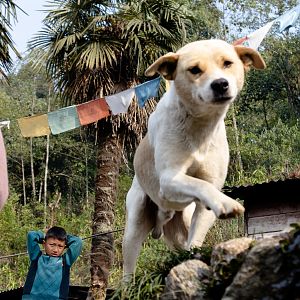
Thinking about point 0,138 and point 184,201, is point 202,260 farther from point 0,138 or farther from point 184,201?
point 0,138

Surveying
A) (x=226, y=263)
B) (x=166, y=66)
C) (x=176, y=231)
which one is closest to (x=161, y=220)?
(x=176, y=231)

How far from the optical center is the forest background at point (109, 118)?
15.7 m

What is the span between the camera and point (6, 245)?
27.2 m

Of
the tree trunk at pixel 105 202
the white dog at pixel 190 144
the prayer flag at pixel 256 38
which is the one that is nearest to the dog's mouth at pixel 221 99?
the white dog at pixel 190 144

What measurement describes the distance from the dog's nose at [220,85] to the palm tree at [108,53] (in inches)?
416

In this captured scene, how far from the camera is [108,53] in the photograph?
15.7 metres

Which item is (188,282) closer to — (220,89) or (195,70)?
(220,89)

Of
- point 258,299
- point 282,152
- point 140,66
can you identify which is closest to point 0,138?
point 258,299

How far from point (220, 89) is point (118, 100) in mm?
8263

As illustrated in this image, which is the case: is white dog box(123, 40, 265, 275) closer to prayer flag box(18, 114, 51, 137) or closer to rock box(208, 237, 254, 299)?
rock box(208, 237, 254, 299)

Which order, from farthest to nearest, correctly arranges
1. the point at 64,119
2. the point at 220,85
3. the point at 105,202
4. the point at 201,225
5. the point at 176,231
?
the point at 105,202 < the point at 64,119 < the point at 176,231 < the point at 201,225 < the point at 220,85

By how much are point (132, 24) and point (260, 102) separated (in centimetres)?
2428

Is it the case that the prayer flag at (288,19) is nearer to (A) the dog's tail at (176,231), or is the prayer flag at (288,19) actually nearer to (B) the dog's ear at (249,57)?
(A) the dog's tail at (176,231)

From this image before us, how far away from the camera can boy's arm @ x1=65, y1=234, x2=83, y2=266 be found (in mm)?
6809
